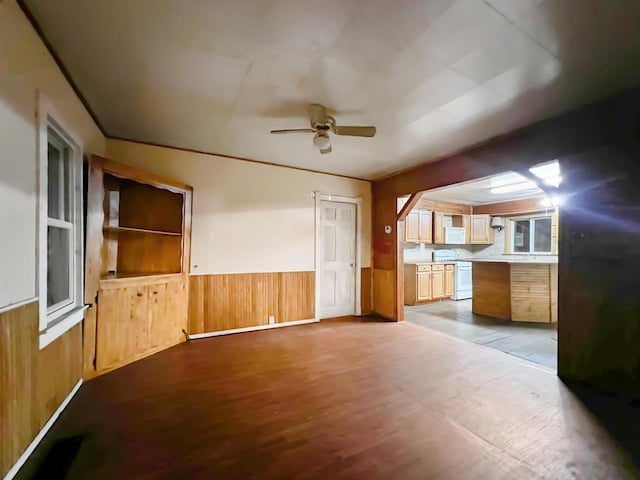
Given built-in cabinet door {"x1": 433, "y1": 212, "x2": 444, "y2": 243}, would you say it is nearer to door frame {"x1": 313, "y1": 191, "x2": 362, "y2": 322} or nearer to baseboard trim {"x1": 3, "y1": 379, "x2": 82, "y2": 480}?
door frame {"x1": 313, "y1": 191, "x2": 362, "y2": 322}

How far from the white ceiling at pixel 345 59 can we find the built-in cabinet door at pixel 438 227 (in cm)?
398

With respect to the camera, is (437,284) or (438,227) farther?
(438,227)

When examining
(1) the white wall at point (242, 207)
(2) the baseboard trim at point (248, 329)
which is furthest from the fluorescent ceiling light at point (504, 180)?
(2) the baseboard trim at point (248, 329)

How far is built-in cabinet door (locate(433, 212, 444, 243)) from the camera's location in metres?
6.87

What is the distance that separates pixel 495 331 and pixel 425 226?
3065 mm

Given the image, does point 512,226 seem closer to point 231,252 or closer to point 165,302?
point 231,252

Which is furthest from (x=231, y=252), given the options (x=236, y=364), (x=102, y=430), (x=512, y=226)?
(x=512, y=226)

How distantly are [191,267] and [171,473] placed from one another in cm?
256

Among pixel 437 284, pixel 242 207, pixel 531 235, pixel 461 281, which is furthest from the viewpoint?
pixel 531 235

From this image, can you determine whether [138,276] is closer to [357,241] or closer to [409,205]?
[357,241]

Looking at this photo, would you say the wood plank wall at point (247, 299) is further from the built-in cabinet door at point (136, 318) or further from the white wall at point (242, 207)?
the built-in cabinet door at point (136, 318)

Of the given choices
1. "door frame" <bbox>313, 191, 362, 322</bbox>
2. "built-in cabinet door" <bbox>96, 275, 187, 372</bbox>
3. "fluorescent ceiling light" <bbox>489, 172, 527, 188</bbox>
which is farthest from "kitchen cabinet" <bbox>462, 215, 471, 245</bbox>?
"built-in cabinet door" <bbox>96, 275, 187, 372</bbox>

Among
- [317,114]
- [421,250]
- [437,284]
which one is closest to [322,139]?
[317,114]

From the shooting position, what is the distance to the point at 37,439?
5.76 feet
